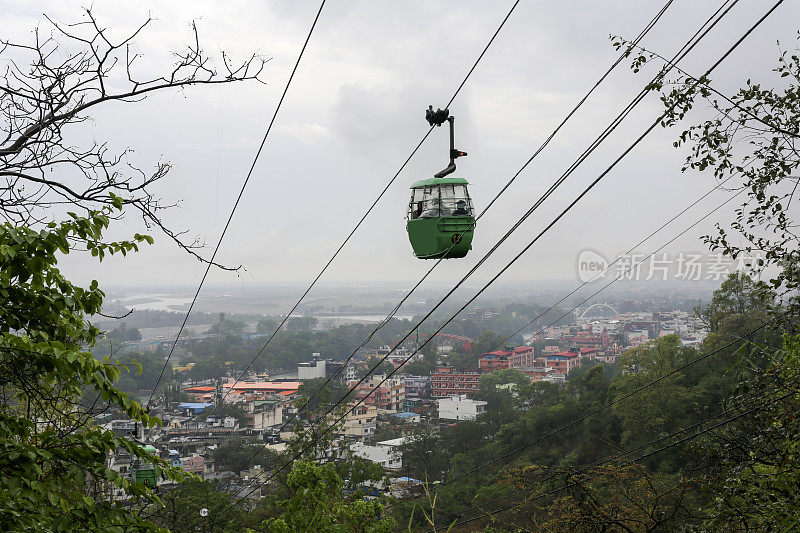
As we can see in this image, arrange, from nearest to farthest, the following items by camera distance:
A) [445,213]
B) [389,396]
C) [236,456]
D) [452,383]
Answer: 1. [445,213]
2. [236,456]
3. [452,383]
4. [389,396]

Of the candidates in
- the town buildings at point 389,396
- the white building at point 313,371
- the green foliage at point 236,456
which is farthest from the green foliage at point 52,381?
the white building at point 313,371

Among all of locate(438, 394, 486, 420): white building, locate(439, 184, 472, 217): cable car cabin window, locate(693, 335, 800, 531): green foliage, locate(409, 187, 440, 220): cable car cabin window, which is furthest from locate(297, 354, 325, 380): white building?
locate(693, 335, 800, 531): green foliage

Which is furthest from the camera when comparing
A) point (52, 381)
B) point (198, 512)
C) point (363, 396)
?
point (363, 396)

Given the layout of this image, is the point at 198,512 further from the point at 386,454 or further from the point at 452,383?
the point at 452,383

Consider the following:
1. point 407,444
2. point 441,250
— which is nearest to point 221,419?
point 407,444

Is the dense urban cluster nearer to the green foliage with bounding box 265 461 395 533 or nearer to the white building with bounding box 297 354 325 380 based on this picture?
the white building with bounding box 297 354 325 380

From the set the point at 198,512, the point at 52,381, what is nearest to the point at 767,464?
the point at 52,381

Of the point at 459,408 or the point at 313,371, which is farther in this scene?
the point at 313,371

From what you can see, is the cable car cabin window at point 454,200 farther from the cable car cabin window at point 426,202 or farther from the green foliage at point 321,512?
the green foliage at point 321,512

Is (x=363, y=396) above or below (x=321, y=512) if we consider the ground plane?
above
